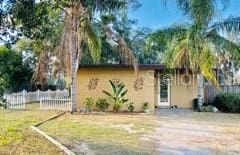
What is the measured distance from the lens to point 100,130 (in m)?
13.3

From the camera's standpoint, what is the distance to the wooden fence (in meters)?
25.1

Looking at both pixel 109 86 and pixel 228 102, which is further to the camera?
pixel 109 86

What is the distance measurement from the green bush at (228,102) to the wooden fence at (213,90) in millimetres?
1509

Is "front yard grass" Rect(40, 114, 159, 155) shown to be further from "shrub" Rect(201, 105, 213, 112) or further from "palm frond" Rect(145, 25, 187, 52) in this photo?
"palm frond" Rect(145, 25, 187, 52)

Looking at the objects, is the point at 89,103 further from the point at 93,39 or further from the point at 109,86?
the point at 93,39

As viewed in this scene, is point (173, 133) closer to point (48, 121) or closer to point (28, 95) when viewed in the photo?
point (48, 121)

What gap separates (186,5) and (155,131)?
Result: 10606mm

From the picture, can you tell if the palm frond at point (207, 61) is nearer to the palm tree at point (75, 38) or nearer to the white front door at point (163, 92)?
the palm tree at point (75, 38)

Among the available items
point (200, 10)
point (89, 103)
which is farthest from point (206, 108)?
point (89, 103)

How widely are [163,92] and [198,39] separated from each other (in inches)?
219

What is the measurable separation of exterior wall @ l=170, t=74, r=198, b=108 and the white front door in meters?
0.27

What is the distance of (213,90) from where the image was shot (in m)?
25.2

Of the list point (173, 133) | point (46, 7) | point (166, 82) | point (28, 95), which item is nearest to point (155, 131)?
point (173, 133)

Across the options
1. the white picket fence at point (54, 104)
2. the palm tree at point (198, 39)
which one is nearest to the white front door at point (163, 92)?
the palm tree at point (198, 39)
